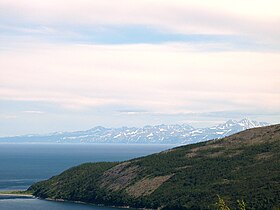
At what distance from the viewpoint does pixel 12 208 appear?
633ft

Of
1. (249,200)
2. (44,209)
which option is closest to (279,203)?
(249,200)

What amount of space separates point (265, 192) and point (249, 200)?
6.23 meters

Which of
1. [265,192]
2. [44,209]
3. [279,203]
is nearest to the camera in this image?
[279,203]

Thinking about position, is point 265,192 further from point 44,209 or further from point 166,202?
point 44,209

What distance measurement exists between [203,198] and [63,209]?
46.1 meters

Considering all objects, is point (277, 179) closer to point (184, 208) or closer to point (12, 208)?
point (184, 208)

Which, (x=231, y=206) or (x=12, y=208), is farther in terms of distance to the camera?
(x=12, y=208)

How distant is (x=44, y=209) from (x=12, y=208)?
1034 cm

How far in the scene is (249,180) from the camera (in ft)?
653

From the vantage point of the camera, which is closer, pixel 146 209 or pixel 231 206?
pixel 231 206

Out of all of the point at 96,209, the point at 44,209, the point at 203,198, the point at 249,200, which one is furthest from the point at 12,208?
the point at 249,200

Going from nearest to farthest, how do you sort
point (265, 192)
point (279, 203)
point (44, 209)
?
1. point (279, 203)
2. point (265, 192)
3. point (44, 209)

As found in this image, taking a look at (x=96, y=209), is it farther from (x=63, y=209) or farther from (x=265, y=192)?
(x=265, y=192)

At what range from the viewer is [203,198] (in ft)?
629
